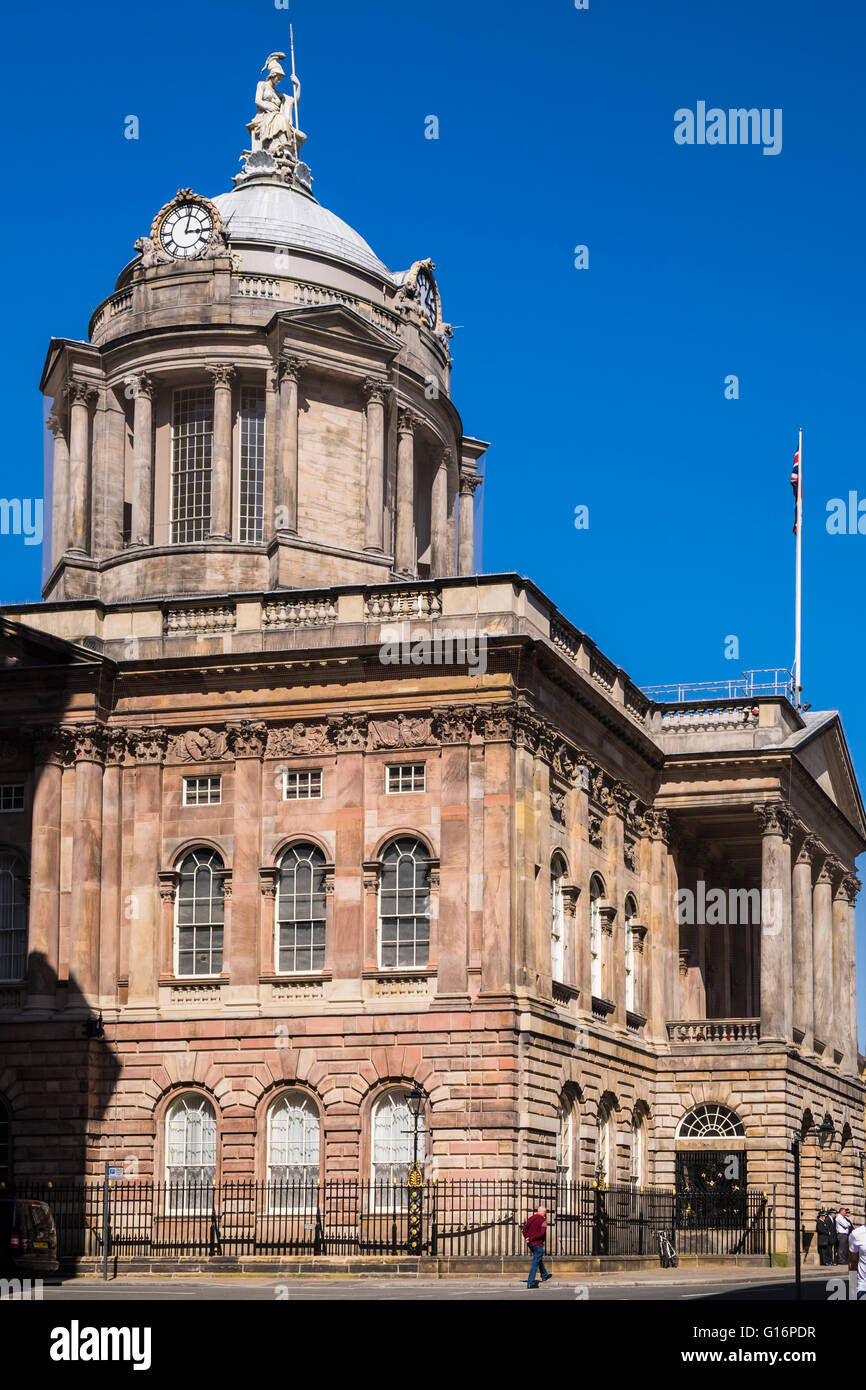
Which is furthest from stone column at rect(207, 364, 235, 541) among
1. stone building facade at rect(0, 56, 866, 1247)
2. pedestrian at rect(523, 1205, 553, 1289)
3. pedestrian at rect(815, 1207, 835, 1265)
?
pedestrian at rect(815, 1207, 835, 1265)

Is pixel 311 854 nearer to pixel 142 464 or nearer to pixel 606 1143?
pixel 606 1143

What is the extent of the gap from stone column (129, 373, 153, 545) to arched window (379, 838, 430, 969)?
553 inches

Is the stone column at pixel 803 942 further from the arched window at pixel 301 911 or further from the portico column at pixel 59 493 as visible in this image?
the portico column at pixel 59 493

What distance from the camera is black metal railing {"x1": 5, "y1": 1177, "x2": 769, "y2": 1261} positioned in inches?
1673

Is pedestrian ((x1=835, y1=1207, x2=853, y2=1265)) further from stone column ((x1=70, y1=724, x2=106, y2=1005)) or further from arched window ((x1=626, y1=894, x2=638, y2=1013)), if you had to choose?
stone column ((x1=70, y1=724, x2=106, y2=1005))

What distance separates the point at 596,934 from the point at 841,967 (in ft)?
55.1

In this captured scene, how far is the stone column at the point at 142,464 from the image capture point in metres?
56.0

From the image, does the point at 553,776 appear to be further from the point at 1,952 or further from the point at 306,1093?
the point at 1,952

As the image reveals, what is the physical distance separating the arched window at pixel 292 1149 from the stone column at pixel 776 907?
16019 mm
